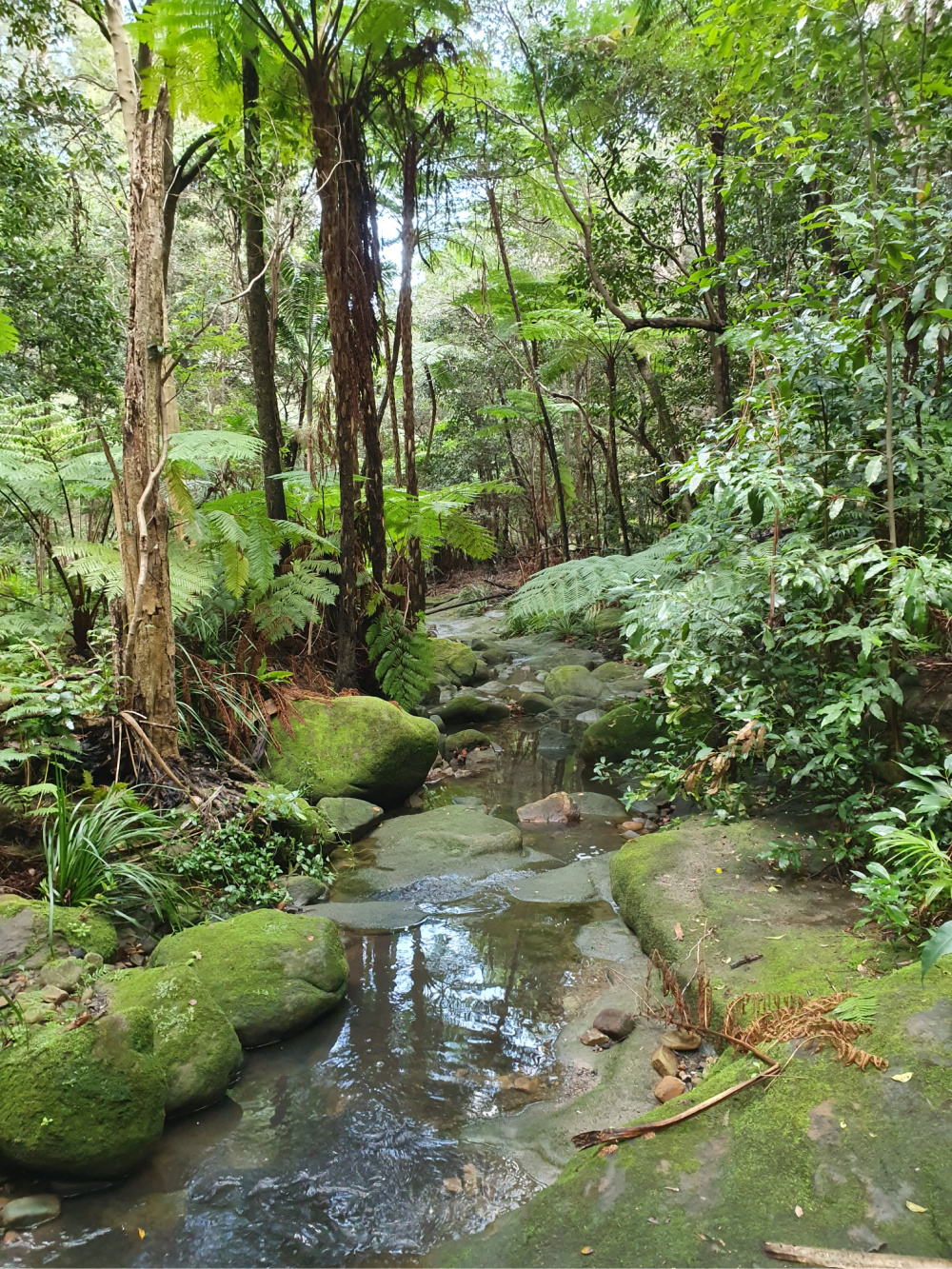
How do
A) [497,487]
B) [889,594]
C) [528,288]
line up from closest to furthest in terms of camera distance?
1. [889,594]
2. [497,487]
3. [528,288]

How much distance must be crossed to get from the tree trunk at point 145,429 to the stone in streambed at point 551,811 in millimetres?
2166

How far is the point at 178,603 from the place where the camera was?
13.4ft

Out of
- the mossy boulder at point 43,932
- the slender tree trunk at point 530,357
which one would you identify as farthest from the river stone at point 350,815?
the slender tree trunk at point 530,357

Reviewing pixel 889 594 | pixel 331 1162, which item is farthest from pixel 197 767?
pixel 889 594

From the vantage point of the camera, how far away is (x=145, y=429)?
354 cm

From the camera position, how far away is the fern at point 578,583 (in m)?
5.75

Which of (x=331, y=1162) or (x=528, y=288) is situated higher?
(x=528, y=288)

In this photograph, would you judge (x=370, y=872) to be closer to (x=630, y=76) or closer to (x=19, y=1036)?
(x=19, y=1036)

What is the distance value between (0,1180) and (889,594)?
3054 mm

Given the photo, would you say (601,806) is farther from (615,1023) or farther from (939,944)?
(939,944)

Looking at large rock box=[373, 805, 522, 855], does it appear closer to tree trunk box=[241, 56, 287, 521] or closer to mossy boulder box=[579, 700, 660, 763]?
mossy boulder box=[579, 700, 660, 763]

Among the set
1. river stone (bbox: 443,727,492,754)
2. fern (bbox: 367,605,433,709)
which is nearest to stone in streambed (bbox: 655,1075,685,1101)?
fern (bbox: 367,605,433,709)

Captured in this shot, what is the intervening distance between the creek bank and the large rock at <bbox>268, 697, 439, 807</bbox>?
260 cm

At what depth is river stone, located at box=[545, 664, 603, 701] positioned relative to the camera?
23.9ft
